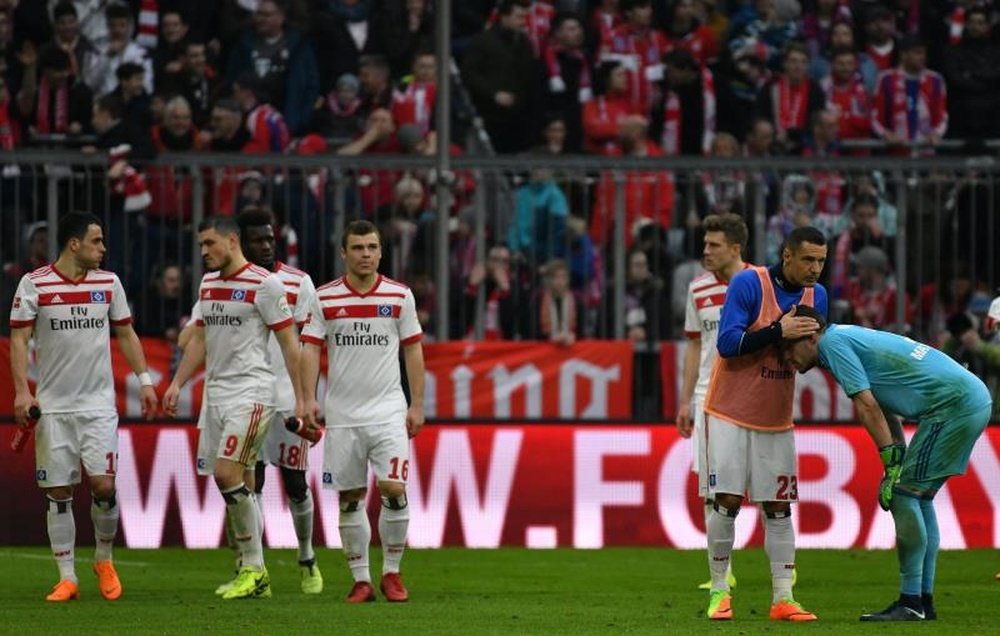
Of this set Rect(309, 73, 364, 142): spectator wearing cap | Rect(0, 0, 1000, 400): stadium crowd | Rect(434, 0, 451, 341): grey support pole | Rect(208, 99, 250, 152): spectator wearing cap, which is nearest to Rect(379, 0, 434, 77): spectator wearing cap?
Rect(0, 0, 1000, 400): stadium crowd

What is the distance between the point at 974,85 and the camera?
20.5 metres

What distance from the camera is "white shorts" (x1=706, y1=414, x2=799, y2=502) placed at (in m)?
10.9

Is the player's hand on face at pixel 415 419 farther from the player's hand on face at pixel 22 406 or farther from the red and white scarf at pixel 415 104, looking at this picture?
the red and white scarf at pixel 415 104

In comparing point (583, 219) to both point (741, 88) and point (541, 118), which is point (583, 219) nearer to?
point (541, 118)

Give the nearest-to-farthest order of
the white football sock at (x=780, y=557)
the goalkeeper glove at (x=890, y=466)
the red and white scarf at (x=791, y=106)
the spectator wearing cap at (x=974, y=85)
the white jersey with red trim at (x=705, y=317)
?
1. the goalkeeper glove at (x=890, y=466)
2. the white football sock at (x=780, y=557)
3. the white jersey with red trim at (x=705, y=317)
4. the red and white scarf at (x=791, y=106)
5. the spectator wearing cap at (x=974, y=85)

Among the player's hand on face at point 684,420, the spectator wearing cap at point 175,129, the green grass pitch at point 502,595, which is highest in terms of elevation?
the spectator wearing cap at point 175,129

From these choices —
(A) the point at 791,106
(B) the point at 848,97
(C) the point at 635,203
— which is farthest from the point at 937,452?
(B) the point at 848,97

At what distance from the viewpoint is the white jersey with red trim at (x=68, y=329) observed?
41.7 feet

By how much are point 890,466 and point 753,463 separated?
774mm

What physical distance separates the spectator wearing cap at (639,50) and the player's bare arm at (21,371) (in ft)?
28.8

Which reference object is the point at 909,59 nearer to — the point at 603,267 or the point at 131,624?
the point at 603,267

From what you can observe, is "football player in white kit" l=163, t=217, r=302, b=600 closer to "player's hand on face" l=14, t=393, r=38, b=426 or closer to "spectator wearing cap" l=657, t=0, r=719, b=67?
"player's hand on face" l=14, t=393, r=38, b=426

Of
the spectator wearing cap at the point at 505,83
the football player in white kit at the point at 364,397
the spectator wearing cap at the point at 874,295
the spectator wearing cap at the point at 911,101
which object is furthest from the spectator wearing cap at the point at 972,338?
the football player in white kit at the point at 364,397

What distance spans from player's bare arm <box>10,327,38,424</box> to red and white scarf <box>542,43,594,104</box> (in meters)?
8.47
